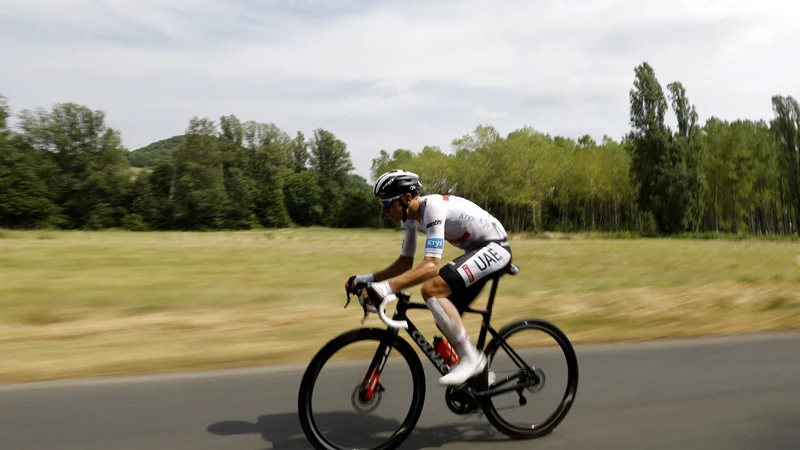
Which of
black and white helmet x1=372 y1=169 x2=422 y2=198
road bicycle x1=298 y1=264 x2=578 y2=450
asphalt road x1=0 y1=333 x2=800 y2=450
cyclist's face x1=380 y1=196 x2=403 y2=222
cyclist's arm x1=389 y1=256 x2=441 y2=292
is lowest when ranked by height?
asphalt road x1=0 y1=333 x2=800 y2=450

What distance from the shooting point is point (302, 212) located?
330 ft

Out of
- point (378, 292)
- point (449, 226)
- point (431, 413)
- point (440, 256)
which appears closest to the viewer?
point (378, 292)

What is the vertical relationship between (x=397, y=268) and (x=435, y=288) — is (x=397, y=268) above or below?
above

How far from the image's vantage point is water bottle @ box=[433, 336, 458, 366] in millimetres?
4102

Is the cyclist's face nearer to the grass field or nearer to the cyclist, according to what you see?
the cyclist

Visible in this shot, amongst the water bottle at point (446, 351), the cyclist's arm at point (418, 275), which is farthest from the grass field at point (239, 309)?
the cyclist's arm at point (418, 275)

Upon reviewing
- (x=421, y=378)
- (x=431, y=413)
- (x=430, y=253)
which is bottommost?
(x=431, y=413)

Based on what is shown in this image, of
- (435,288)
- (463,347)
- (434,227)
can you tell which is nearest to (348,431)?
(463,347)

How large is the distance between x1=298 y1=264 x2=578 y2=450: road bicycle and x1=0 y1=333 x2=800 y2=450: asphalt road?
0.38 ft

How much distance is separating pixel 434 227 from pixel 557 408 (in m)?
1.57

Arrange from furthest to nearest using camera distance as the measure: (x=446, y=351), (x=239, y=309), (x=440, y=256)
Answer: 1. (x=239, y=309)
2. (x=446, y=351)
3. (x=440, y=256)

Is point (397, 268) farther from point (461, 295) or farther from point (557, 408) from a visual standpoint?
point (557, 408)

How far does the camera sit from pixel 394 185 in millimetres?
3939

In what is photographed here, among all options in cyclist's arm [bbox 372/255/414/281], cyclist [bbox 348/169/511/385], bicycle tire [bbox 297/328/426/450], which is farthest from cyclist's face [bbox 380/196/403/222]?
bicycle tire [bbox 297/328/426/450]
